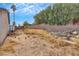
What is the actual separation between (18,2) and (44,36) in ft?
0.91

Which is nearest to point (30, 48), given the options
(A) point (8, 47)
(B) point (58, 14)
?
(A) point (8, 47)

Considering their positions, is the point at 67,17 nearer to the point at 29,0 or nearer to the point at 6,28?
the point at 29,0

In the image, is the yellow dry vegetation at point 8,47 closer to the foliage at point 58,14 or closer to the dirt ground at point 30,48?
the dirt ground at point 30,48

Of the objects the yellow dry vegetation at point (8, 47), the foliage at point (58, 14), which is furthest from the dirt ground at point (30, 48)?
the foliage at point (58, 14)

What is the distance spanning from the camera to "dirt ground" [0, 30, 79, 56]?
1.01 metres

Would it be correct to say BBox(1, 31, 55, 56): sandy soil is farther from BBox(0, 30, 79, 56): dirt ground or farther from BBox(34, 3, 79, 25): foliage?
BBox(34, 3, 79, 25): foliage

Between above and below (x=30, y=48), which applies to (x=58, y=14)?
above

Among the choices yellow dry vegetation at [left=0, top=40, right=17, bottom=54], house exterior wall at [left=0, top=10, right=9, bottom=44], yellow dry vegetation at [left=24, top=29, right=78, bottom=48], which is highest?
house exterior wall at [left=0, top=10, right=9, bottom=44]

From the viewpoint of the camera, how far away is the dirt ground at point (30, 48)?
101cm

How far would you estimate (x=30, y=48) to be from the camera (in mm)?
1019

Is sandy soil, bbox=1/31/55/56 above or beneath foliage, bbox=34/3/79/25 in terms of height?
beneath

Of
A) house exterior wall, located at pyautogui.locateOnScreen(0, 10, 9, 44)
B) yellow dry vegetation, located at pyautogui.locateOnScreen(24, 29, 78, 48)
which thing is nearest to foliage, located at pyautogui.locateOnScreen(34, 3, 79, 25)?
yellow dry vegetation, located at pyautogui.locateOnScreen(24, 29, 78, 48)

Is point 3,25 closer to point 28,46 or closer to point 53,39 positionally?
point 28,46

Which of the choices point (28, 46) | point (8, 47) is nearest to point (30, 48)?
point (28, 46)
